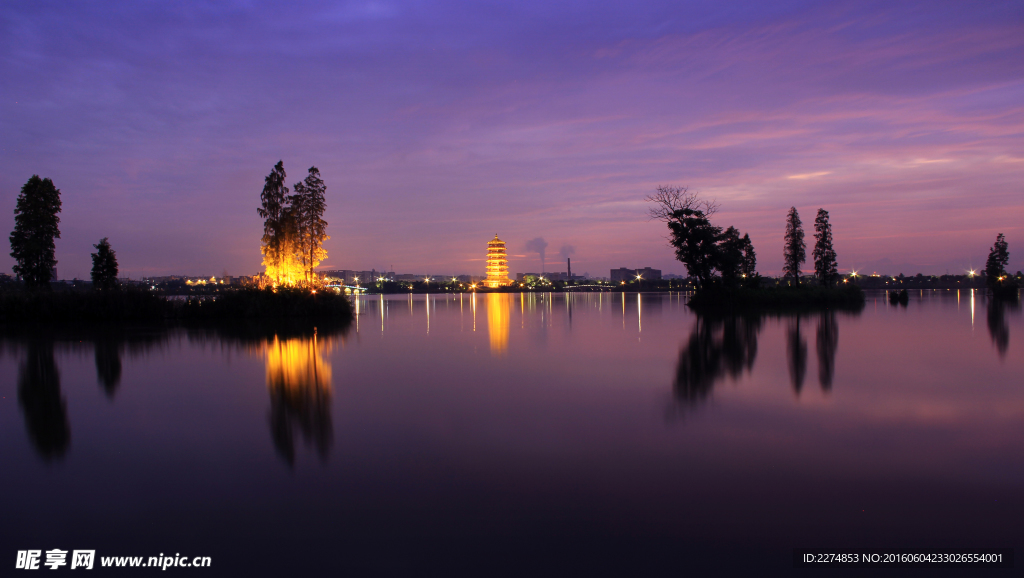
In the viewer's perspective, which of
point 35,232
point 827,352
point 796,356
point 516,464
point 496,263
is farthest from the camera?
point 496,263

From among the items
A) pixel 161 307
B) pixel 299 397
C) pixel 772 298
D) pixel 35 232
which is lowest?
pixel 299 397

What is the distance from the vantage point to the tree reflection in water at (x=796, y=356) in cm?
1007

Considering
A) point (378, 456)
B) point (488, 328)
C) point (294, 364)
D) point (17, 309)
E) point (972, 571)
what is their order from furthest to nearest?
point (17, 309) → point (488, 328) → point (294, 364) → point (378, 456) → point (972, 571)

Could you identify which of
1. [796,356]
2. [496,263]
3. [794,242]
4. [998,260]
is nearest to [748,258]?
[794,242]

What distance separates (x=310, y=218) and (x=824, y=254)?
1807 inches

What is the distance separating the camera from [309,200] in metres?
38.5

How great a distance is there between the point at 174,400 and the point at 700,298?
129ft

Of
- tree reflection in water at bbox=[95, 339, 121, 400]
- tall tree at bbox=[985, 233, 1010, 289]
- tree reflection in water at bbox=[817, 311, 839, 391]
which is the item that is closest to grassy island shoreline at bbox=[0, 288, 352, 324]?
tree reflection in water at bbox=[95, 339, 121, 400]

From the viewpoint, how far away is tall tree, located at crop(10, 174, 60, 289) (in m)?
34.9

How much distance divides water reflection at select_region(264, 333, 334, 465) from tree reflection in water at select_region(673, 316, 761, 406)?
5.20m

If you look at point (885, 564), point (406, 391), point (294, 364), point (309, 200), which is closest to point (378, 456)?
point (406, 391)

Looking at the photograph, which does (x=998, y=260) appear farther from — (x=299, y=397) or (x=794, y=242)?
(x=299, y=397)

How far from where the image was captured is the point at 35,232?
1384 inches

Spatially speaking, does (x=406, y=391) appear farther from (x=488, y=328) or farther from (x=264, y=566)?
(x=488, y=328)
